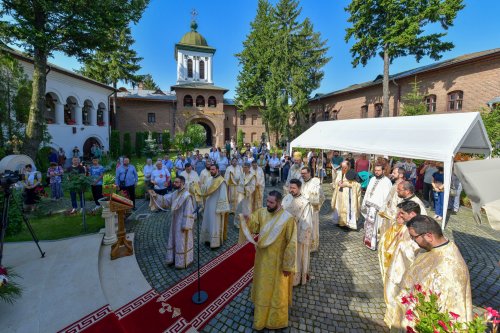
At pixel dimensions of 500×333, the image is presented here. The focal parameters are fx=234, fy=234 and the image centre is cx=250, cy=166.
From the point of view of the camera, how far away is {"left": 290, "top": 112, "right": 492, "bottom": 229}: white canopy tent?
594 centimetres

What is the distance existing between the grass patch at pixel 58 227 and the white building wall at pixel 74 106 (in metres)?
11.2

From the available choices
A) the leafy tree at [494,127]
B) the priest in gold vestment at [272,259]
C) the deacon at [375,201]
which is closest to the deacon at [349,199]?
the deacon at [375,201]

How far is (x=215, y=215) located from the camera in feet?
19.3

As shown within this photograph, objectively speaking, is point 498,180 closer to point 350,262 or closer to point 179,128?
point 350,262

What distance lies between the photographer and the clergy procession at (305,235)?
7.82 feet

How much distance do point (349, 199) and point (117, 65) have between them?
3039 centimetres

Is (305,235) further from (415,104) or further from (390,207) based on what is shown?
(415,104)

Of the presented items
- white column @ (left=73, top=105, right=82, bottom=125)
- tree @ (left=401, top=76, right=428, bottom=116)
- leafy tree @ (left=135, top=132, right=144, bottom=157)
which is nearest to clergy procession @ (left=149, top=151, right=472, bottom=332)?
tree @ (left=401, top=76, right=428, bottom=116)

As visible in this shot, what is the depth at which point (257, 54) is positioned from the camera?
28047mm

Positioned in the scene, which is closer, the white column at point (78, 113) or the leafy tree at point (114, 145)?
the white column at point (78, 113)

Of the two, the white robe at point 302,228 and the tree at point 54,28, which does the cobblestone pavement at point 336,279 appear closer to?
the white robe at point 302,228

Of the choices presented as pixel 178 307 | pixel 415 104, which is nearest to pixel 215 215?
pixel 178 307

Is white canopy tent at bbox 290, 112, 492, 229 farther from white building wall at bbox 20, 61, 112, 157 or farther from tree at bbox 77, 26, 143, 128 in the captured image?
tree at bbox 77, 26, 143, 128

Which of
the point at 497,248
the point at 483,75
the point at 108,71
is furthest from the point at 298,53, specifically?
the point at 497,248
